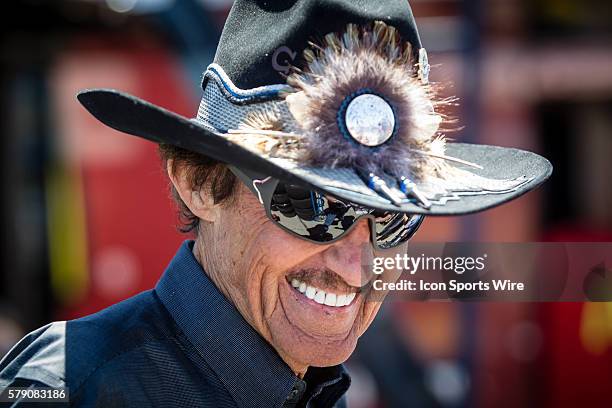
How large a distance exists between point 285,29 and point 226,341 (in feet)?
2.12

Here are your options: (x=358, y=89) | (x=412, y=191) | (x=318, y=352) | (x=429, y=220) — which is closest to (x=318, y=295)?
(x=318, y=352)

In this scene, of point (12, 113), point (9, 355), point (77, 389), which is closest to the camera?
point (77, 389)

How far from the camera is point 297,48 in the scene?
1.87m

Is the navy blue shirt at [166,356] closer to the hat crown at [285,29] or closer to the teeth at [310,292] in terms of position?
the teeth at [310,292]

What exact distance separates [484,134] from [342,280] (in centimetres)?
465

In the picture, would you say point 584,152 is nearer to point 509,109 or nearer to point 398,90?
point 509,109

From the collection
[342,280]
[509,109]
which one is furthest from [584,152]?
[342,280]

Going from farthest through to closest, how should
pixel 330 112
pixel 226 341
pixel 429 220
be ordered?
1. pixel 429 220
2. pixel 226 341
3. pixel 330 112

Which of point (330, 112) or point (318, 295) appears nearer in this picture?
point (330, 112)

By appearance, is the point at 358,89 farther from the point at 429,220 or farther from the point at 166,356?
the point at 429,220

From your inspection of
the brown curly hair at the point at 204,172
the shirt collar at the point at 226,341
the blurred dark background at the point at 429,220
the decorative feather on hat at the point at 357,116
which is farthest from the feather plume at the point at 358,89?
the blurred dark background at the point at 429,220

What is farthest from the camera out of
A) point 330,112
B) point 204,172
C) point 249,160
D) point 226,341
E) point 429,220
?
point 429,220

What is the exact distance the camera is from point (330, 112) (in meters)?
1.80

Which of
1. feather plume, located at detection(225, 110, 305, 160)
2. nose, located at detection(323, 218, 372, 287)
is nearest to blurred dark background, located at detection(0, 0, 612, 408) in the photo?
nose, located at detection(323, 218, 372, 287)
